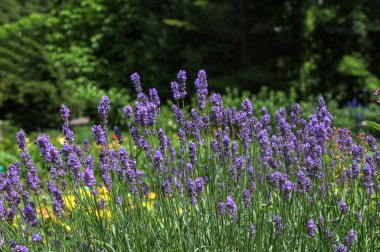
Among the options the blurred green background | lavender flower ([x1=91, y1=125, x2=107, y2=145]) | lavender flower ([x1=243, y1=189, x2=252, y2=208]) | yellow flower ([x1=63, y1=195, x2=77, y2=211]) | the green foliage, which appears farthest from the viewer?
the green foliage

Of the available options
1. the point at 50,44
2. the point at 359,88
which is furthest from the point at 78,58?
the point at 359,88

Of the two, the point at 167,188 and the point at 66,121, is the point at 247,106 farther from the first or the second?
the point at 66,121

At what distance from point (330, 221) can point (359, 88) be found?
10.5 meters

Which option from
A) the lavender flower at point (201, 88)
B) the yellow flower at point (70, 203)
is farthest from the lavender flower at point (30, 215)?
the lavender flower at point (201, 88)

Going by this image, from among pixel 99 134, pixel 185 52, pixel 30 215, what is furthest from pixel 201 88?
pixel 185 52

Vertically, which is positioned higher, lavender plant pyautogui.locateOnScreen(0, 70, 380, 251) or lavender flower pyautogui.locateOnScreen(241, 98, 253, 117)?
lavender flower pyautogui.locateOnScreen(241, 98, 253, 117)

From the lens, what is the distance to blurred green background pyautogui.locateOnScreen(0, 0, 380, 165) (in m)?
11.3

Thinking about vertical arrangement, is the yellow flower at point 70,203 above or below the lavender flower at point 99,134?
below

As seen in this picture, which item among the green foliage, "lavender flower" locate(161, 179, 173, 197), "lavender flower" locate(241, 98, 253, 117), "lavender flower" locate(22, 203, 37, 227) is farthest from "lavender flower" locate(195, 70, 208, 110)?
the green foliage

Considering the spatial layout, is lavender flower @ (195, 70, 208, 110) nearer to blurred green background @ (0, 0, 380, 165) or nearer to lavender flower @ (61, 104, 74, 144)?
lavender flower @ (61, 104, 74, 144)

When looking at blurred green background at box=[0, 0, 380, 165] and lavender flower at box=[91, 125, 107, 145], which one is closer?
lavender flower at box=[91, 125, 107, 145]

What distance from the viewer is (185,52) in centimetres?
1305

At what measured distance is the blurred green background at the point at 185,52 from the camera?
11.3 metres

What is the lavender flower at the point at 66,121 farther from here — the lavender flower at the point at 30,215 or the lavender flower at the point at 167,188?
the lavender flower at the point at 167,188
